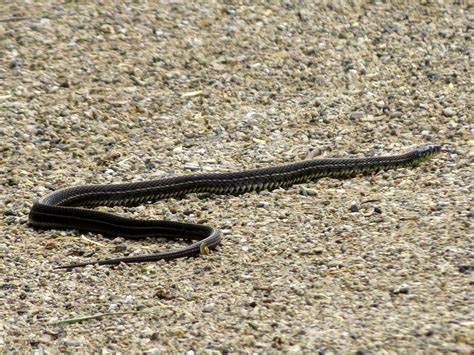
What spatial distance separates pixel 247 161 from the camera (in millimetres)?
12062

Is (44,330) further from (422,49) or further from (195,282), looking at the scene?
(422,49)

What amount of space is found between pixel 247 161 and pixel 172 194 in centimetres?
125

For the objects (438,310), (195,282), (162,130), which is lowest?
(162,130)

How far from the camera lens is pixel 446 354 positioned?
6891 mm

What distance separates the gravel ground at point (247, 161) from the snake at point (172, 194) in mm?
125

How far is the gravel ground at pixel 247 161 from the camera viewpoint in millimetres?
7809

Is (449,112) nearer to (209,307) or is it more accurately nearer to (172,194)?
(172,194)

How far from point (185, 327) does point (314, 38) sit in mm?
8122

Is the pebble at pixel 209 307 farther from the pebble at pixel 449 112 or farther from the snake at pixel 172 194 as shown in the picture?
the pebble at pixel 449 112

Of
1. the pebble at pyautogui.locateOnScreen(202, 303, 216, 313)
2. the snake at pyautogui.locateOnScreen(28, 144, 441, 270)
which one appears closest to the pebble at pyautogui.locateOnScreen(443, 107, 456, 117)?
the snake at pyautogui.locateOnScreen(28, 144, 441, 270)

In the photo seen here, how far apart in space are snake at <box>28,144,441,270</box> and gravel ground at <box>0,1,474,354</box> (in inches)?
4.9

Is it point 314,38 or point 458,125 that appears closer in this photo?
point 458,125

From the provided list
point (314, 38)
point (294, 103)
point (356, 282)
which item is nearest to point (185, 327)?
point (356, 282)

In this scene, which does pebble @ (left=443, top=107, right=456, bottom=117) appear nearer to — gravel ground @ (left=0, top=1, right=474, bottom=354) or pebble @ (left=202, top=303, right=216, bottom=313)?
gravel ground @ (left=0, top=1, right=474, bottom=354)
